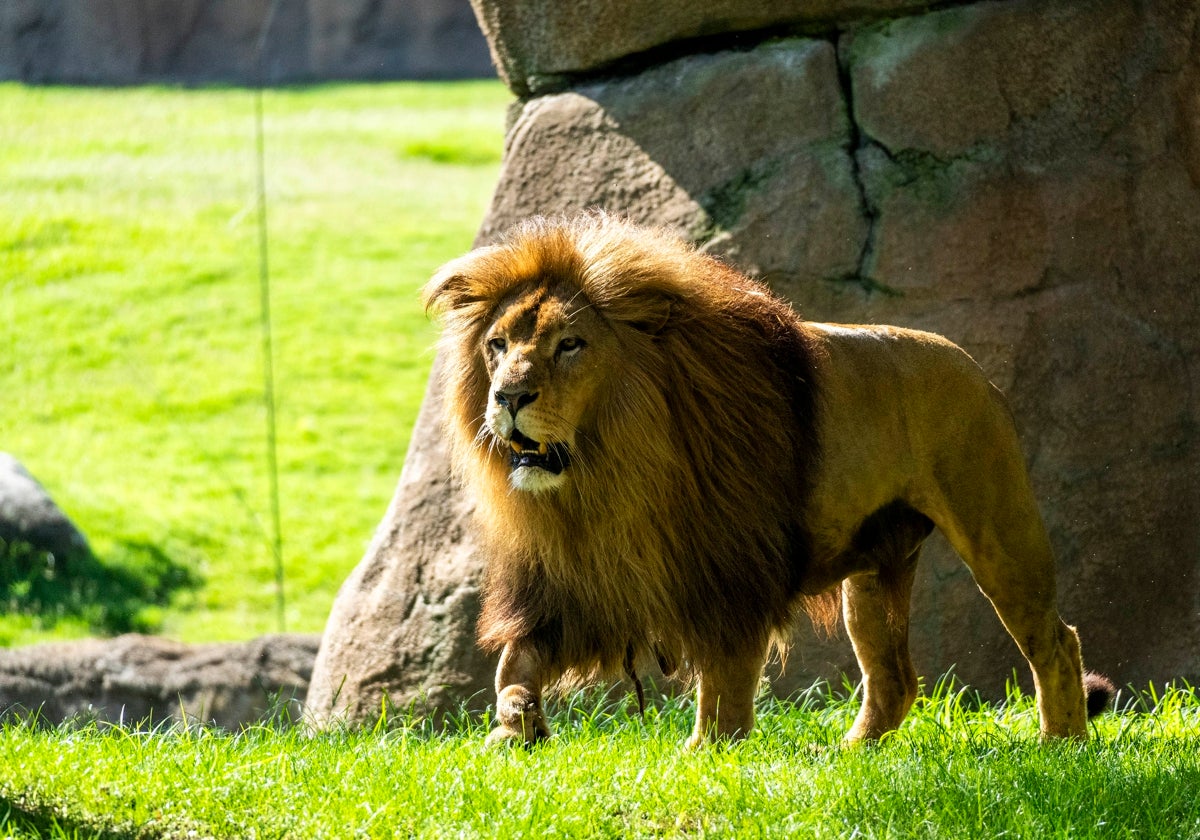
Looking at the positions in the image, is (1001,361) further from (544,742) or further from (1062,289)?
(544,742)

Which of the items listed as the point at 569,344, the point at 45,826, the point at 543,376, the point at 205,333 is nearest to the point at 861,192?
the point at 569,344

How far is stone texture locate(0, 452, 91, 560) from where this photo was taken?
933cm

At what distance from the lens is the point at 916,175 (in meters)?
5.37

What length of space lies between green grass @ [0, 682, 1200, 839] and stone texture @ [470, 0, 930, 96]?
8.95ft

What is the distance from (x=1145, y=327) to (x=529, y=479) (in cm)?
260

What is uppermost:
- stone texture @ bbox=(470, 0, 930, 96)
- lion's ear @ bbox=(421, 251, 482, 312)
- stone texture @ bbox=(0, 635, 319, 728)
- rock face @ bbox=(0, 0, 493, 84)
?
rock face @ bbox=(0, 0, 493, 84)

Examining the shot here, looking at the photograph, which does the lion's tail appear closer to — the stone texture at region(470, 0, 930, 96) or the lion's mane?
the lion's mane

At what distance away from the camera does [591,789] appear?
11.1ft

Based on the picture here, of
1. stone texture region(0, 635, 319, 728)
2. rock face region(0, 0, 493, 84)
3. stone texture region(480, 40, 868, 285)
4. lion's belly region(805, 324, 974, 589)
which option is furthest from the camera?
rock face region(0, 0, 493, 84)

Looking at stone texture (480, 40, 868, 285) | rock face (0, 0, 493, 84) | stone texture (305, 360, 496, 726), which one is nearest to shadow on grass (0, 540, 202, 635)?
rock face (0, 0, 493, 84)

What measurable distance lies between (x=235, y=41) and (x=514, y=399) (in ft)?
34.4

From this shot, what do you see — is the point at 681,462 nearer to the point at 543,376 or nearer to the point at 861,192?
the point at 543,376

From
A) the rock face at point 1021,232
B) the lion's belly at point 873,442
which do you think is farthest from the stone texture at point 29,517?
the lion's belly at point 873,442

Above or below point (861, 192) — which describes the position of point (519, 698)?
below
